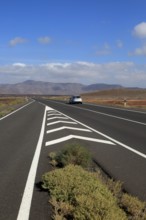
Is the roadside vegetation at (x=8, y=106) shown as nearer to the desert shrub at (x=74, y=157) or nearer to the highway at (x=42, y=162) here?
the highway at (x=42, y=162)

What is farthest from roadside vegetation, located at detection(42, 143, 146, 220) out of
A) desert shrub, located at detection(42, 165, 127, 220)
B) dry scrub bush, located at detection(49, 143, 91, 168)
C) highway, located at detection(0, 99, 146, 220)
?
dry scrub bush, located at detection(49, 143, 91, 168)

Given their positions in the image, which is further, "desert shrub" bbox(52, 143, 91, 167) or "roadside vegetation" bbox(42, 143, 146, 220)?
"desert shrub" bbox(52, 143, 91, 167)

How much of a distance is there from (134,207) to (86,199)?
0.76m

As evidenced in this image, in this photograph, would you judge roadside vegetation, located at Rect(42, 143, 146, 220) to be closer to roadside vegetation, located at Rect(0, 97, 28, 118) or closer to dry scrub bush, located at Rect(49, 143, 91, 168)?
dry scrub bush, located at Rect(49, 143, 91, 168)

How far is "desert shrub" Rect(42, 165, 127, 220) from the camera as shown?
5.58 metres

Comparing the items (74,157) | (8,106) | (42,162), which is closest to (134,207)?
(74,157)

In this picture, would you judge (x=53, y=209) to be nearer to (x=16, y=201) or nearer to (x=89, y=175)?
(x=16, y=201)

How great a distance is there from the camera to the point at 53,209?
651 cm

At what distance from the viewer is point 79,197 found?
6.20 meters

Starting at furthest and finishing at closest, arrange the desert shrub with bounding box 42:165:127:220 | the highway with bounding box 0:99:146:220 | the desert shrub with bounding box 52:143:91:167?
the desert shrub with bounding box 52:143:91:167
the highway with bounding box 0:99:146:220
the desert shrub with bounding box 42:165:127:220

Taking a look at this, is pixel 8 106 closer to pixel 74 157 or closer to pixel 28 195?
pixel 74 157

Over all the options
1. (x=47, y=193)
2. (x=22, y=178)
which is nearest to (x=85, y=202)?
(x=47, y=193)

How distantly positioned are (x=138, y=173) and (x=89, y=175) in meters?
1.73

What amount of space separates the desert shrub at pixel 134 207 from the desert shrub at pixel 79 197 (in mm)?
169
